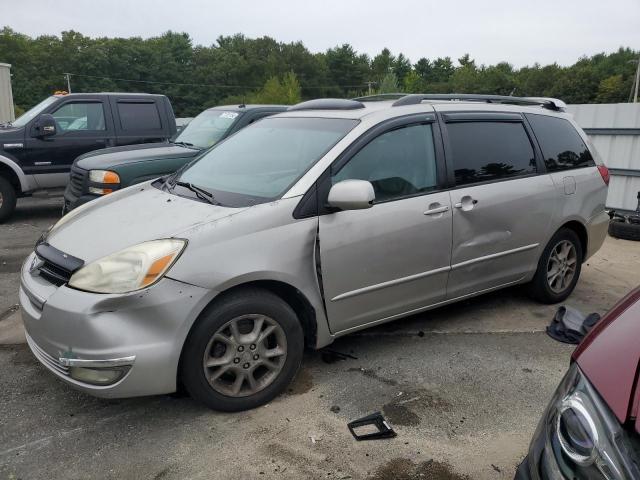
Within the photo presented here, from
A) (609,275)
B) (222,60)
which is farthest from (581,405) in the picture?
(222,60)

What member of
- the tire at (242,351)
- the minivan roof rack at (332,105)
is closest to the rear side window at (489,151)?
the minivan roof rack at (332,105)

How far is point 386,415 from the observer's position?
307cm

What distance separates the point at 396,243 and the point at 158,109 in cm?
686

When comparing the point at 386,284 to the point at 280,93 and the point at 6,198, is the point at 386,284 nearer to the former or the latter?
the point at 6,198

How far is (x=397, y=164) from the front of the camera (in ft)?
11.9

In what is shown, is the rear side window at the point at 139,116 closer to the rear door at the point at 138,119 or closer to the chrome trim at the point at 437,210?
the rear door at the point at 138,119

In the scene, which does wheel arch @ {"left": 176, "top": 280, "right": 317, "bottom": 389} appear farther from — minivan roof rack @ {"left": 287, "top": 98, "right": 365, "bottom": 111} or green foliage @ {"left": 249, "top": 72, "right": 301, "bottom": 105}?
green foliage @ {"left": 249, "top": 72, "right": 301, "bottom": 105}

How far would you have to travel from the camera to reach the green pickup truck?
6.46 m

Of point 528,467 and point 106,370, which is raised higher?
point 528,467

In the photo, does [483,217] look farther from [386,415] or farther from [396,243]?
[386,415]

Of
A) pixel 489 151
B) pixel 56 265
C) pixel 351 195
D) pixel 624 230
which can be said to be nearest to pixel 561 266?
pixel 489 151

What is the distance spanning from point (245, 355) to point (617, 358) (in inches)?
79.2

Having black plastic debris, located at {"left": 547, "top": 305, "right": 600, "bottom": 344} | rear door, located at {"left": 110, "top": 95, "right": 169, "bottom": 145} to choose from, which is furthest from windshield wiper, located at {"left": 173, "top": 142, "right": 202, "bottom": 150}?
black plastic debris, located at {"left": 547, "top": 305, "right": 600, "bottom": 344}

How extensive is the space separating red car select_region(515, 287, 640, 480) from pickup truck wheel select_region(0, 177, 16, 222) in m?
8.61
